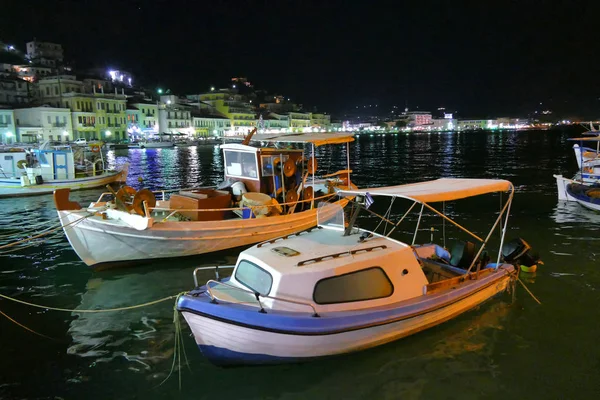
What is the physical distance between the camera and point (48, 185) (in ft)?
97.7

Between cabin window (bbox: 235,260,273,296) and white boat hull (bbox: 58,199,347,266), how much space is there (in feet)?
17.7

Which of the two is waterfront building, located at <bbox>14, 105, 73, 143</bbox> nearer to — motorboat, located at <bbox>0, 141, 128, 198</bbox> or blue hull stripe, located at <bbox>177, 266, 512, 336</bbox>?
motorboat, located at <bbox>0, 141, 128, 198</bbox>

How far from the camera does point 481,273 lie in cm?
993

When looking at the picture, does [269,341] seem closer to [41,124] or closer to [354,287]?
[354,287]

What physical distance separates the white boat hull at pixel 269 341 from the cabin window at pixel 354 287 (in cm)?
58

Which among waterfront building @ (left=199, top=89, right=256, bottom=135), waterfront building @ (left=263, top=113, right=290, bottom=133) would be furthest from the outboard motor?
waterfront building @ (left=263, top=113, right=290, bottom=133)

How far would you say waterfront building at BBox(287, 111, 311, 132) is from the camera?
17462cm

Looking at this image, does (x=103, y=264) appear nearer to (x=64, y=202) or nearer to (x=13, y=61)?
(x=64, y=202)

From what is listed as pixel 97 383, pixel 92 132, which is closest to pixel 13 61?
pixel 92 132

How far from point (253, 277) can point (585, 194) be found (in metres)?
21.2

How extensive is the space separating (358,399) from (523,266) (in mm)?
7729

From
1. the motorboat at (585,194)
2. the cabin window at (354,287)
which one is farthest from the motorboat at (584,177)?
the cabin window at (354,287)

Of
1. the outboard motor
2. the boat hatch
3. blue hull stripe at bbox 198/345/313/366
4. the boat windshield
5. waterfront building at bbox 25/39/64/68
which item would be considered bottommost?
blue hull stripe at bbox 198/345/313/366

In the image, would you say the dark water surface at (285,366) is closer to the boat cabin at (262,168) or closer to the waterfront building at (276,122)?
the boat cabin at (262,168)
